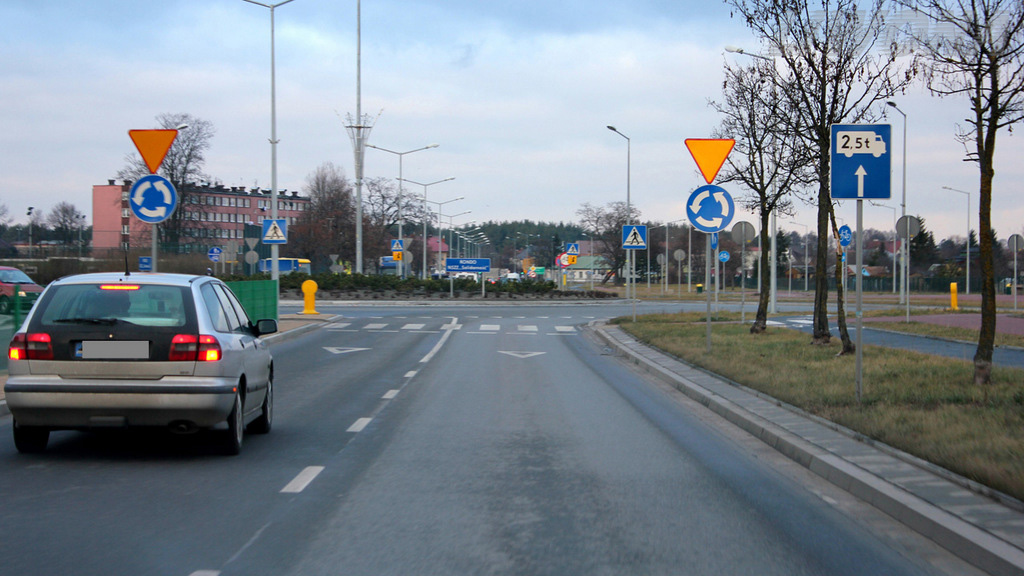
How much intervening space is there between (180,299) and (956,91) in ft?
29.4

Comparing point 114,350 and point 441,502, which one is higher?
point 114,350

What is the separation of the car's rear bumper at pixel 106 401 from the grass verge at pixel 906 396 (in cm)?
582

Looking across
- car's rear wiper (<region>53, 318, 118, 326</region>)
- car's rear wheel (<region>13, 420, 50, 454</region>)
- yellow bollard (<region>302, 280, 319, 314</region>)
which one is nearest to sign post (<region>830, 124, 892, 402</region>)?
car's rear wiper (<region>53, 318, 118, 326</region>)

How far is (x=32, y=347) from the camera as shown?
7.18 m

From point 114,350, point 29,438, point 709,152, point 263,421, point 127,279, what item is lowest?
point 263,421

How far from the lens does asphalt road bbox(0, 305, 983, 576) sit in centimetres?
487

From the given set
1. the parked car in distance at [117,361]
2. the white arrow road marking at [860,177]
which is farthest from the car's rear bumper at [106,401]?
the white arrow road marking at [860,177]

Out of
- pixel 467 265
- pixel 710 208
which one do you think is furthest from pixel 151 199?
pixel 467 265

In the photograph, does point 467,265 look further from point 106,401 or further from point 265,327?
point 106,401

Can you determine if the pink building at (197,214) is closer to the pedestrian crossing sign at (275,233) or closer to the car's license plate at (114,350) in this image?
the pedestrian crossing sign at (275,233)

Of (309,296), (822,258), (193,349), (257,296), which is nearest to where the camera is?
(193,349)

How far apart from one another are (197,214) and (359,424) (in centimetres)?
6281

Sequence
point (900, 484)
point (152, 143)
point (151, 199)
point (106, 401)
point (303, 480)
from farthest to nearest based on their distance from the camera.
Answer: point (151, 199), point (152, 143), point (106, 401), point (303, 480), point (900, 484)

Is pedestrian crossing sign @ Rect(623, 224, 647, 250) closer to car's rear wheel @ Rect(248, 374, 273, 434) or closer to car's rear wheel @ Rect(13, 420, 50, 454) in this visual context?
car's rear wheel @ Rect(248, 374, 273, 434)
